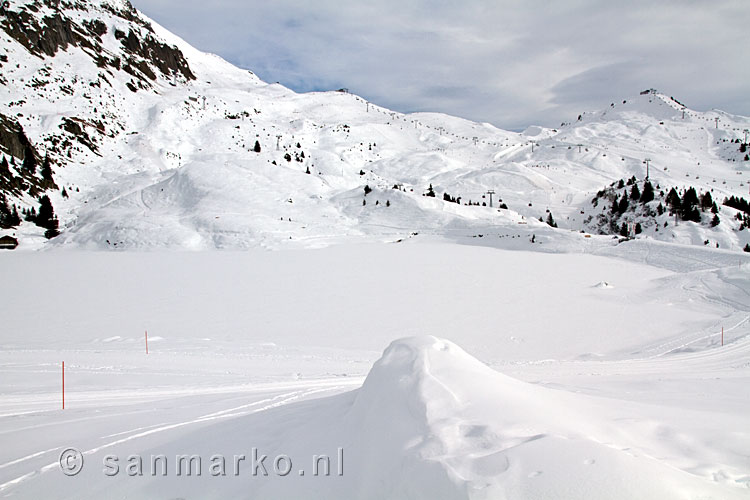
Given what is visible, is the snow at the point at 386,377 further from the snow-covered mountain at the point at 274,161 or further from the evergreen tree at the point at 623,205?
the evergreen tree at the point at 623,205

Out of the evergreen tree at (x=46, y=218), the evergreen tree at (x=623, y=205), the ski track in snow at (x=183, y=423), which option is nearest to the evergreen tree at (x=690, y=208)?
the evergreen tree at (x=623, y=205)

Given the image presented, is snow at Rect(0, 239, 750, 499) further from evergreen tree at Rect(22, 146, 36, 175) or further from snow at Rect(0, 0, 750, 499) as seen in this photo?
evergreen tree at Rect(22, 146, 36, 175)

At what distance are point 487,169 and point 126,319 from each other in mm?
62612

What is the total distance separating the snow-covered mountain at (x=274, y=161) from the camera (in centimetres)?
3559

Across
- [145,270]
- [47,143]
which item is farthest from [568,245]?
[47,143]

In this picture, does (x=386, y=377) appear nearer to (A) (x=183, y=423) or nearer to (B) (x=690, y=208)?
(A) (x=183, y=423)

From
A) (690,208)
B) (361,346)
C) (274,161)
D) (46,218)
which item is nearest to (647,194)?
(690,208)

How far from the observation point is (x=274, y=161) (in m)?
52.0

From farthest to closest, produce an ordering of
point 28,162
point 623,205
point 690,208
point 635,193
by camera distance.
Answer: point 28,162, point 635,193, point 623,205, point 690,208

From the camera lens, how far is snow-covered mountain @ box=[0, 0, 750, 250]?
35594 mm

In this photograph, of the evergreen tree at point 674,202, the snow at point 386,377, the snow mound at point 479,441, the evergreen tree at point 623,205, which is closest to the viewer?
the snow mound at point 479,441

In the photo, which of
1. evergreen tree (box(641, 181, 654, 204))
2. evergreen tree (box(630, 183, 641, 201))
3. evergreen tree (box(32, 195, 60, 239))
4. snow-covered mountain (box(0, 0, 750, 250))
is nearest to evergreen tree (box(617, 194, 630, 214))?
snow-covered mountain (box(0, 0, 750, 250))

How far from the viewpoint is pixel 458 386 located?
3938 mm

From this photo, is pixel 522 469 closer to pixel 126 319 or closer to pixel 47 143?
pixel 126 319
